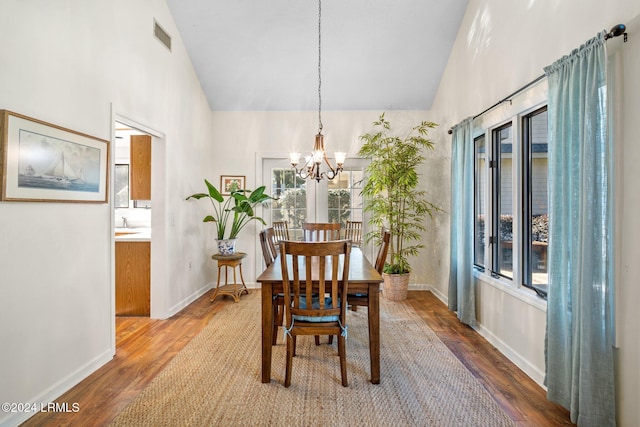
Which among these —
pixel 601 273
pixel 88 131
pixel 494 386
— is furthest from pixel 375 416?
pixel 88 131

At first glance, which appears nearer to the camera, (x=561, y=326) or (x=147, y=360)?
(x=561, y=326)

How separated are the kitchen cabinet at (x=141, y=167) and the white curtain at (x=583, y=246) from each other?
13.0ft

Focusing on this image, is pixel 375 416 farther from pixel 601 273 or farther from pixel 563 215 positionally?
pixel 563 215

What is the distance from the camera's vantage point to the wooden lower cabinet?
404 cm

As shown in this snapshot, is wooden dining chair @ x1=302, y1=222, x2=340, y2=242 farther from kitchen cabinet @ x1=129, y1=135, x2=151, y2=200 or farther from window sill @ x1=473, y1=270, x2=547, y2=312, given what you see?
kitchen cabinet @ x1=129, y1=135, x2=151, y2=200

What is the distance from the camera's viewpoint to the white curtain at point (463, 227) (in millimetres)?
3674

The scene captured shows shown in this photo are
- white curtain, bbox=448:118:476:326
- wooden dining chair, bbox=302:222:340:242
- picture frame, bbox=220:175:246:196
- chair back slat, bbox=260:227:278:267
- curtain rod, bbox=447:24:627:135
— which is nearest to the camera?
curtain rod, bbox=447:24:627:135

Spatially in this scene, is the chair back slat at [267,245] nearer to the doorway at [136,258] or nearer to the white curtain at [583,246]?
the doorway at [136,258]

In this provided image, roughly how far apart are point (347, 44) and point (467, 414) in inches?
161

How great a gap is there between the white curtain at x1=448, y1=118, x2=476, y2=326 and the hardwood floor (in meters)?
0.24

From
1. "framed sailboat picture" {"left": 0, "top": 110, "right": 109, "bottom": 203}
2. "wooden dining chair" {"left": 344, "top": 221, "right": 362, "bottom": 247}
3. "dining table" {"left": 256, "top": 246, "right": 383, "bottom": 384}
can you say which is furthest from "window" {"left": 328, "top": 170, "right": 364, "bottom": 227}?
"framed sailboat picture" {"left": 0, "top": 110, "right": 109, "bottom": 203}

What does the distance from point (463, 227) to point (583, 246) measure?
184 centimetres

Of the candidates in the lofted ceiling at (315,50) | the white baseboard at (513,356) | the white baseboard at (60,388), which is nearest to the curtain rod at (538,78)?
the lofted ceiling at (315,50)

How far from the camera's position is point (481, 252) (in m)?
3.83
